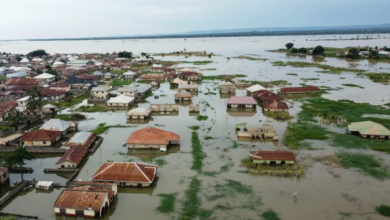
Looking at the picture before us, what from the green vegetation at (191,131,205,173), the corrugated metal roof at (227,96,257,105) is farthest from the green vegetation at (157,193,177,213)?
the corrugated metal roof at (227,96,257,105)

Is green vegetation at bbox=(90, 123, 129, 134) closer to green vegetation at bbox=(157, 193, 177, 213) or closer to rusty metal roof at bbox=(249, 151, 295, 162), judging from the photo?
Answer: green vegetation at bbox=(157, 193, 177, 213)

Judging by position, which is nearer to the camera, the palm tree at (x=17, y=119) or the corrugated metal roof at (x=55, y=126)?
the corrugated metal roof at (x=55, y=126)

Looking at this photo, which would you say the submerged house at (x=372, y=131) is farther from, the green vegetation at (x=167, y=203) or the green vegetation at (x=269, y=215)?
the green vegetation at (x=167, y=203)

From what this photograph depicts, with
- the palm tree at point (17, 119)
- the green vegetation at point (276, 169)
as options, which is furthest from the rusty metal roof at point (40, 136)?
the green vegetation at point (276, 169)

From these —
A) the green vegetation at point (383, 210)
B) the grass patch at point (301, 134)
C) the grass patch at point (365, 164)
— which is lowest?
the green vegetation at point (383, 210)

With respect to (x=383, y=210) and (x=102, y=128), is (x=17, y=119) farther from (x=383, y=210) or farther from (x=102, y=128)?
(x=383, y=210)

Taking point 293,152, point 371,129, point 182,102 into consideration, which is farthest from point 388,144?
point 182,102

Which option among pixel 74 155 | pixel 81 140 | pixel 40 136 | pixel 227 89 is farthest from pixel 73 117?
pixel 227 89
